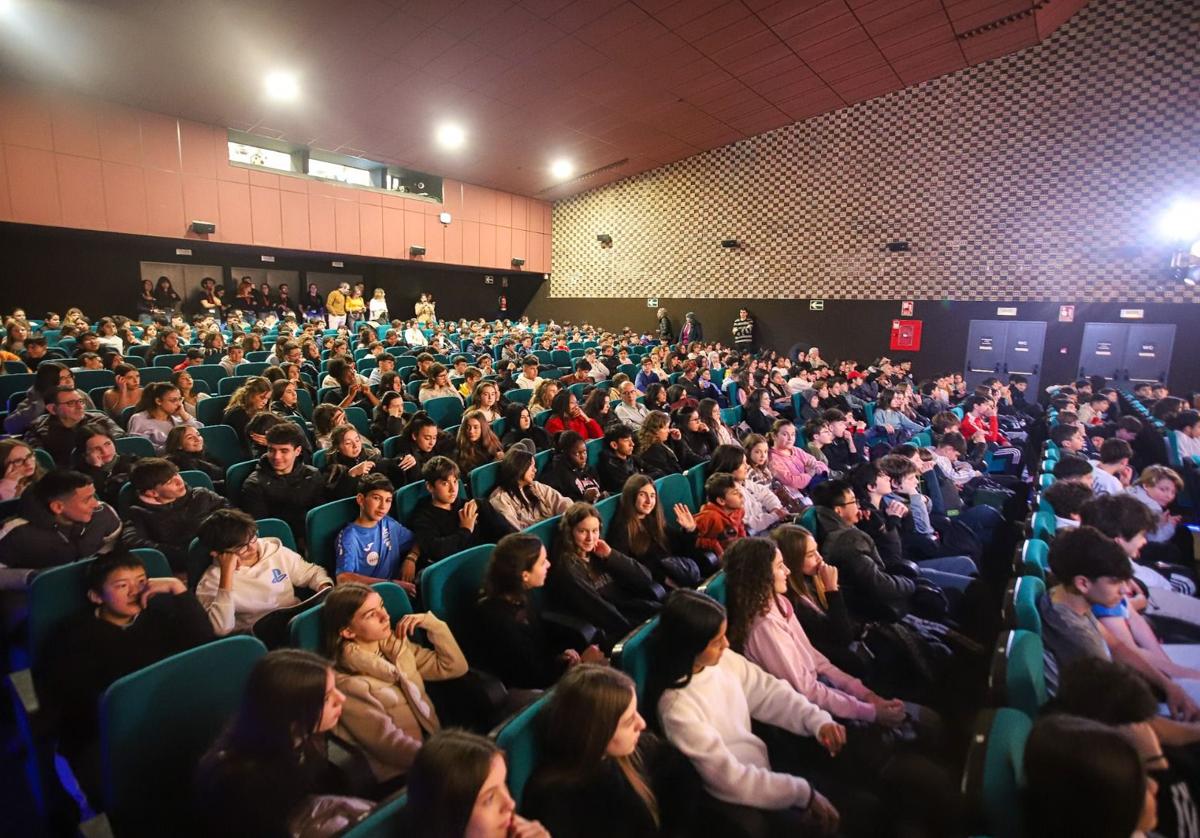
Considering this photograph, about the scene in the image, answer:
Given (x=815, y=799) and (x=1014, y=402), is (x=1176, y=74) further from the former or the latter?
(x=815, y=799)

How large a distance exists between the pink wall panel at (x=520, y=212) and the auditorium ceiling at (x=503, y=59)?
3344 millimetres

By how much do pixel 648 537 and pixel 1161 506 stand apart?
305 centimetres

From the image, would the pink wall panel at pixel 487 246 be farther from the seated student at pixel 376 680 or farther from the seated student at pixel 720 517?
the seated student at pixel 376 680

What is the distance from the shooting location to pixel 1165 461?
192 inches

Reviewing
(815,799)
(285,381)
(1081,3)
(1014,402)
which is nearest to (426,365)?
(285,381)

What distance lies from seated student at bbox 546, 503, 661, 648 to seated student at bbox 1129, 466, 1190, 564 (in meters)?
2.77

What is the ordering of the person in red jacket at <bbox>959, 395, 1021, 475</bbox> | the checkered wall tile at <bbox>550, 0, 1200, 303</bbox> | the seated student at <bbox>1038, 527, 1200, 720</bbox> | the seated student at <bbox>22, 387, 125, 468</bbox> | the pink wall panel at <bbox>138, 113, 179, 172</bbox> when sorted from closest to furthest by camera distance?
1. the seated student at <bbox>1038, 527, 1200, 720</bbox>
2. the seated student at <bbox>22, 387, 125, 468</bbox>
3. the person in red jacket at <bbox>959, 395, 1021, 475</bbox>
4. the checkered wall tile at <bbox>550, 0, 1200, 303</bbox>
5. the pink wall panel at <bbox>138, 113, 179, 172</bbox>

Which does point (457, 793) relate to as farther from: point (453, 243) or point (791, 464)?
point (453, 243)

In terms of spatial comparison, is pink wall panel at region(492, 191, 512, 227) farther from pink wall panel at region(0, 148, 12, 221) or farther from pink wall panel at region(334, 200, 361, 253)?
pink wall panel at region(0, 148, 12, 221)

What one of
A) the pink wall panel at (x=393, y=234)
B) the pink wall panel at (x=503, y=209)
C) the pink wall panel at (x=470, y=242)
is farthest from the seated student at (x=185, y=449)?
the pink wall panel at (x=503, y=209)

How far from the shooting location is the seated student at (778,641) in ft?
6.48

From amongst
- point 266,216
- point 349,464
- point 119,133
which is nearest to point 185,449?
point 349,464

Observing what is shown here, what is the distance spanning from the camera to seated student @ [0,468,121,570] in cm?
216

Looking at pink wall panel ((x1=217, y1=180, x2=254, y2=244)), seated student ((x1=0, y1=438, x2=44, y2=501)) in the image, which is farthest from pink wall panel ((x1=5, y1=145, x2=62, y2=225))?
seated student ((x1=0, y1=438, x2=44, y2=501))
